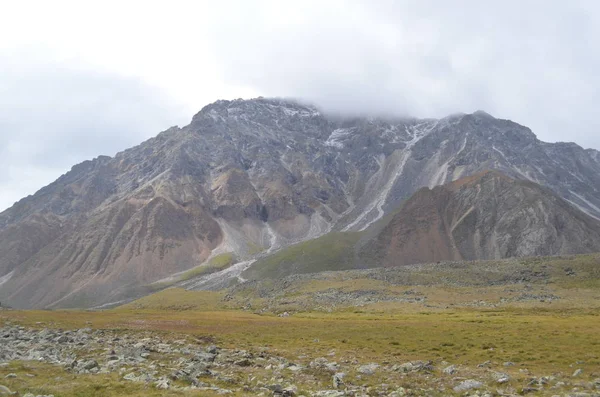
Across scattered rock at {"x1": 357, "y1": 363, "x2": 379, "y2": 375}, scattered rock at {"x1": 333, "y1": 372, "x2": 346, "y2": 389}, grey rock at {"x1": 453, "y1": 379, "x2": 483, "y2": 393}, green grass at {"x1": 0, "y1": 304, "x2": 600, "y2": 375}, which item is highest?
scattered rock at {"x1": 333, "y1": 372, "x2": 346, "y2": 389}

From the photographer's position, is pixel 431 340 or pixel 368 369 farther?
pixel 431 340

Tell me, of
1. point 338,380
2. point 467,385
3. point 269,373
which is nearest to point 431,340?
point 467,385

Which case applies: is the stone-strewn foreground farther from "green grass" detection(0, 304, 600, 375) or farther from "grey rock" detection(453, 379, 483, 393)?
"green grass" detection(0, 304, 600, 375)

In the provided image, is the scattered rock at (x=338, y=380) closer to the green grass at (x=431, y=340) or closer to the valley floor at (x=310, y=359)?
the valley floor at (x=310, y=359)

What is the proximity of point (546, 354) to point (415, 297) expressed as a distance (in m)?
61.5

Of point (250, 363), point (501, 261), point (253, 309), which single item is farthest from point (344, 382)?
point (501, 261)

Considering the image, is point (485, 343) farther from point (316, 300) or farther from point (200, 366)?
point (316, 300)

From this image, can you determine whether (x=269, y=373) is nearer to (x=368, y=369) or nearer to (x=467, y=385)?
(x=368, y=369)

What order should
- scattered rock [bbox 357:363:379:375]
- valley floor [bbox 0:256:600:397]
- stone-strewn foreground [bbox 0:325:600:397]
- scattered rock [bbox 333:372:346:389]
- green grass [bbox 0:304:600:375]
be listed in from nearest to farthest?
1. stone-strewn foreground [bbox 0:325:600:397]
2. valley floor [bbox 0:256:600:397]
3. scattered rock [bbox 333:372:346:389]
4. scattered rock [bbox 357:363:379:375]
5. green grass [bbox 0:304:600:375]

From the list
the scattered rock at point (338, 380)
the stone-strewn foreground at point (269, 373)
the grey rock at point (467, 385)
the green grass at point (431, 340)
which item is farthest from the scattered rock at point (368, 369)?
the grey rock at point (467, 385)

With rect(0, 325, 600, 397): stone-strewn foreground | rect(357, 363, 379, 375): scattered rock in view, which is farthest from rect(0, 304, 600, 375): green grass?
rect(357, 363, 379, 375): scattered rock

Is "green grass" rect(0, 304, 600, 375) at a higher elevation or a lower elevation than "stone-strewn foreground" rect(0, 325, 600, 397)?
lower

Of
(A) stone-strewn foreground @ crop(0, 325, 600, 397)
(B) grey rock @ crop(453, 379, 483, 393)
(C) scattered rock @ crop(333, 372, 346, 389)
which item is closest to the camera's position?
(A) stone-strewn foreground @ crop(0, 325, 600, 397)

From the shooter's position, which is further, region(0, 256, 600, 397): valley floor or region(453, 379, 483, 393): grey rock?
region(453, 379, 483, 393): grey rock
